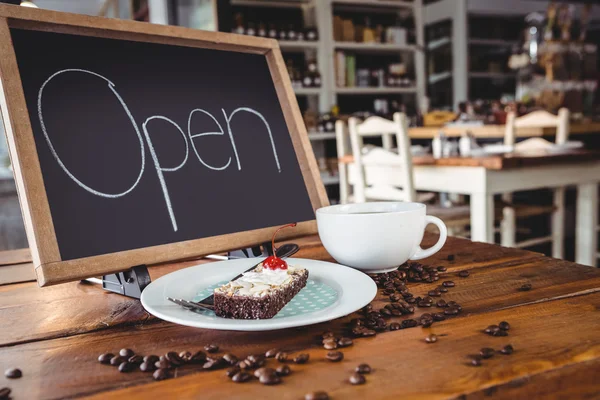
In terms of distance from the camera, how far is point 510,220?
2.89 metres

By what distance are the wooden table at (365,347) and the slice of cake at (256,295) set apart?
23 millimetres

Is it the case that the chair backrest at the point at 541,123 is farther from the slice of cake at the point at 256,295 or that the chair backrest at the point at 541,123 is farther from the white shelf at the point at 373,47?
the slice of cake at the point at 256,295

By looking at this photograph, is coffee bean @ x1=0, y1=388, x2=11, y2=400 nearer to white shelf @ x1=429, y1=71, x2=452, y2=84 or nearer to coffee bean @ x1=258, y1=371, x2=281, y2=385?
coffee bean @ x1=258, y1=371, x2=281, y2=385

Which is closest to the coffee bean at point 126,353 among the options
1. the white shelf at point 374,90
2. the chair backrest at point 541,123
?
the chair backrest at point 541,123

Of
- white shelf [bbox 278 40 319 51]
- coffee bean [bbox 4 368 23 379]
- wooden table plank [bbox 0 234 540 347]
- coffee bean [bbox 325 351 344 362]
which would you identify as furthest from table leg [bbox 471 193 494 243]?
white shelf [bbox 278 40 319 51]

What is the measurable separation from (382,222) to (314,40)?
4.28 m

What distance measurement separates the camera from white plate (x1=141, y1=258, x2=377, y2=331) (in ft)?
1.57

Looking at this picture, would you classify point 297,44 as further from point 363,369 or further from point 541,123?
point 363,369

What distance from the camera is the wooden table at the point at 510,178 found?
2086 millimetres

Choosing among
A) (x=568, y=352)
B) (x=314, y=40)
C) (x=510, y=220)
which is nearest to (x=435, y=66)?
(x=314, y=40)

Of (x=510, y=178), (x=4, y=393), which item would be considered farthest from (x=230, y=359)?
(x=510, y=178)

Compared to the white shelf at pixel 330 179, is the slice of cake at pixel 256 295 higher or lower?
higher

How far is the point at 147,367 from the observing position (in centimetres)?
43

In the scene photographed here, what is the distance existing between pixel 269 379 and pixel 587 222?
8.29 ft
